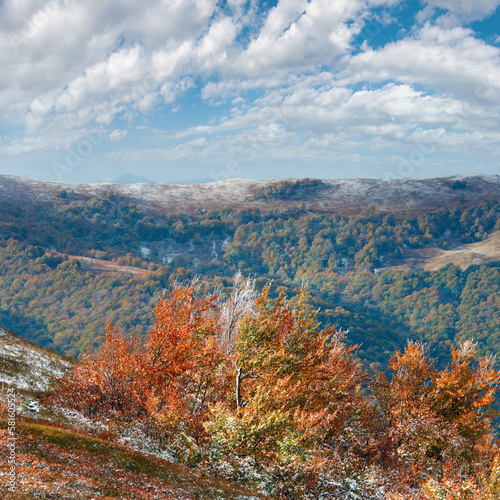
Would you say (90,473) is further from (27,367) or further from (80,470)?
(27,367)

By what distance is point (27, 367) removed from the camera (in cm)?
3534

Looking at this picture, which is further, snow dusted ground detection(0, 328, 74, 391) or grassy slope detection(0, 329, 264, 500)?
snow dusted ground detection(0, 328, 74, 391)

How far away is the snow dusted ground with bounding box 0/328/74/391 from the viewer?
30922mm

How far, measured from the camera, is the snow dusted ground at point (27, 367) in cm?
3092

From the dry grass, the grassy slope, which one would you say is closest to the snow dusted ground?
the grassy slope

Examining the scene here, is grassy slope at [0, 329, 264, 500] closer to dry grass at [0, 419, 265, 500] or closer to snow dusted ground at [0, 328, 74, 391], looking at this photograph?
dry grass at [0, 419, 265, 500]

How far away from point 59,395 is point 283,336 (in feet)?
60.1

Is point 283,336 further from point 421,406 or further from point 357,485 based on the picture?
point 421,406

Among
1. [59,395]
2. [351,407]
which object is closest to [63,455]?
[59,395]

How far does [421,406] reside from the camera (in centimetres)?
3450

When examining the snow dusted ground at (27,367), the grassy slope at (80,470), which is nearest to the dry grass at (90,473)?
the grassy slope at (80,470)

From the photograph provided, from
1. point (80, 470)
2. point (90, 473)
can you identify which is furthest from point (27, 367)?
point (90, 473)

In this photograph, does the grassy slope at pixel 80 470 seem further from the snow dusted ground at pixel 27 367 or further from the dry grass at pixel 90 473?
the snow dusted ground at pixel 27 367

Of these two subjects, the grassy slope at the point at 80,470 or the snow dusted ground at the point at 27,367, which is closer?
the grassy slope at the point at 80,470
